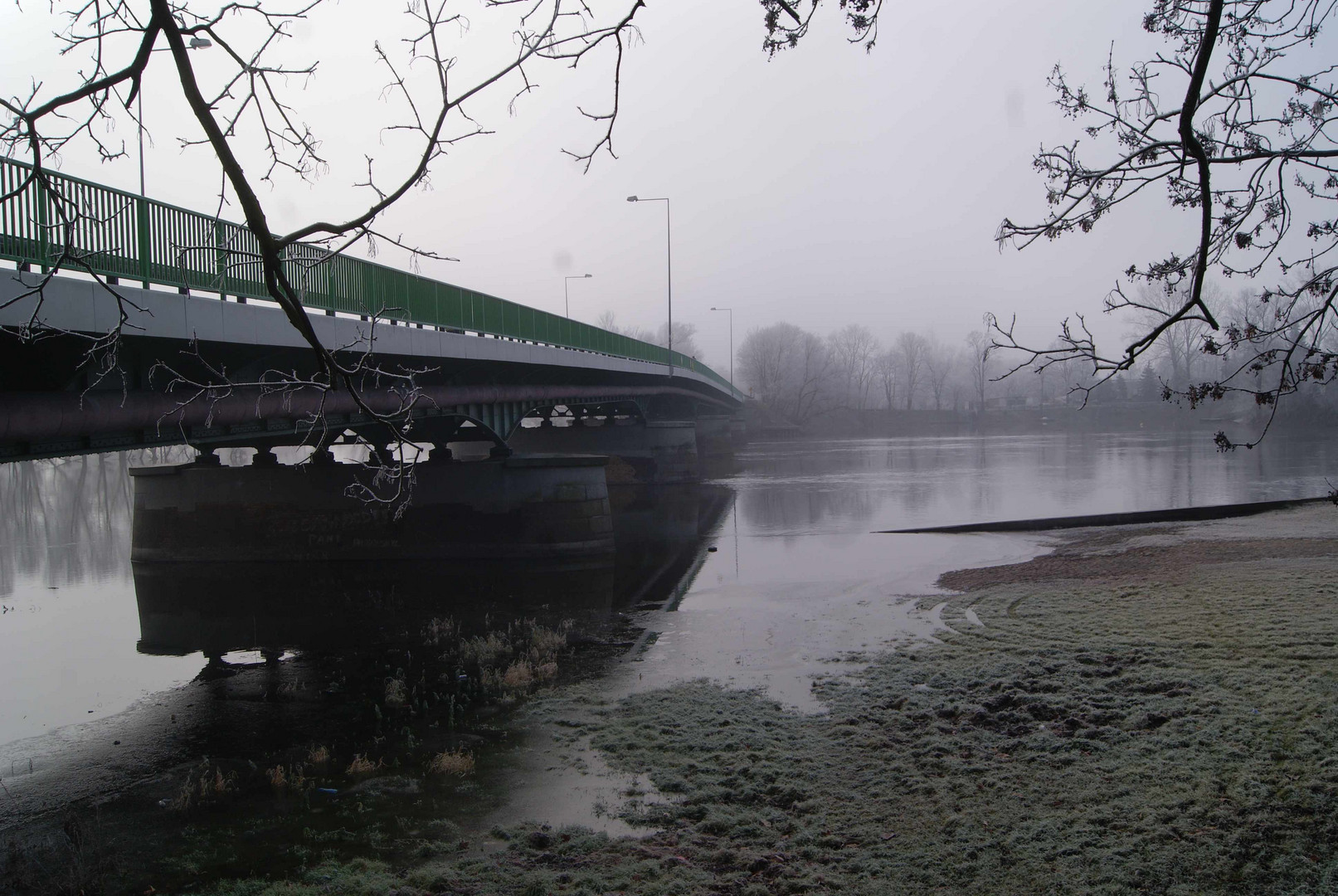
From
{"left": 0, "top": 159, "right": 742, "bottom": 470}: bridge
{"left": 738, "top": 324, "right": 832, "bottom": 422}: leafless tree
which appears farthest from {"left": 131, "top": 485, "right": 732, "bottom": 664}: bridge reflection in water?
{"left": 738, "top": 324, "right": 832, "bottom": 422}: leafless tree

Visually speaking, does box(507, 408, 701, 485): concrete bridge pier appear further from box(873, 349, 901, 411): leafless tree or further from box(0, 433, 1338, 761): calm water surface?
box(873, 349, 901, 411): leafless tree

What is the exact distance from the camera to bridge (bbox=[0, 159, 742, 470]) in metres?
8.05

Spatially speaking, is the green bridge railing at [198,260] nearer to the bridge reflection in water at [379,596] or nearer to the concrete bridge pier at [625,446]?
the bridge reflection in water at [379,596]

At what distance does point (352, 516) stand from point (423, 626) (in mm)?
8739

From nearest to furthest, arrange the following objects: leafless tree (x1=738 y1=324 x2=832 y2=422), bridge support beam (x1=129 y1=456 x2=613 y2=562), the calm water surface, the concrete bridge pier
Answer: the calm water surface
bridge support beam (x1=129 y1=456 x2=613 y2=562)
the concrete bridge pier
leafless tree (x1=738 y1=324 x2=832 y2=422)

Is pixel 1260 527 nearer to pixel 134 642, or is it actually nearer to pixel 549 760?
pixel 549 760

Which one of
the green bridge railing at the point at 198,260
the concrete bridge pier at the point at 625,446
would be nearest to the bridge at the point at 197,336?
the green bridge railing at the point at 198,260

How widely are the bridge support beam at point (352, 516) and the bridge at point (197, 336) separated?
50.2 inches

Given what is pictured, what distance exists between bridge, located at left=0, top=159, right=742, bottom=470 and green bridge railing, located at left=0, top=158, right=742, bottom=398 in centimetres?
3

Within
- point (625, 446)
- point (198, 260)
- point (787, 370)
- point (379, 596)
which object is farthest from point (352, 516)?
point (787, 370)

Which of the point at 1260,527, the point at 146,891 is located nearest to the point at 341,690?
the point at 146,891

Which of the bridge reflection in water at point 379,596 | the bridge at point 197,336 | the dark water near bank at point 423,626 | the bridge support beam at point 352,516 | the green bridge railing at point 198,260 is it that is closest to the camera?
the green bridge railing at point 198,260

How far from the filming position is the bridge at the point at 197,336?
317 inches

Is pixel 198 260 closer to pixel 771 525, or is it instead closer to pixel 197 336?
pixel 197 336
